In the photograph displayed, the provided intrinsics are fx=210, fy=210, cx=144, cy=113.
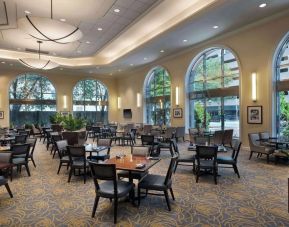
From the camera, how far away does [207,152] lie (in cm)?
501

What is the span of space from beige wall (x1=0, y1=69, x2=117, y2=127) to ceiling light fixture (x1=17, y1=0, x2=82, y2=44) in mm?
10674

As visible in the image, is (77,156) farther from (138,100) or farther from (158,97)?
(138,100)

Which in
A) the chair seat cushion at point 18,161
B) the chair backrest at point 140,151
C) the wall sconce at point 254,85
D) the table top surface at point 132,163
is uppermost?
the wall sconce at point 254,85

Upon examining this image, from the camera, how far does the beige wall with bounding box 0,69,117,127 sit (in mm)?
14766

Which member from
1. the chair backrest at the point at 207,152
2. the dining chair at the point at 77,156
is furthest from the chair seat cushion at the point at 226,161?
the dining chair at the point at 77,156

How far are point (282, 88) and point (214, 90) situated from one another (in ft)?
10.6

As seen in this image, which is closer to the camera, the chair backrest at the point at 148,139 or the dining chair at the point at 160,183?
the dining chair at the point at 160,183

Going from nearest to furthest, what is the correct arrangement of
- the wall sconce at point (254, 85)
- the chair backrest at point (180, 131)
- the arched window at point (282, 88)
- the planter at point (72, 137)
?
the arched window at point (282, 88)
the planter at point (72, 137)
the wall sconce at point (254, 85)
the chair backrest at point (180, 131)

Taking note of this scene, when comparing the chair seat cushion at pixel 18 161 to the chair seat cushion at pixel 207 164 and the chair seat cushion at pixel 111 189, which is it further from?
the chair seat cushion at pixel 207 164

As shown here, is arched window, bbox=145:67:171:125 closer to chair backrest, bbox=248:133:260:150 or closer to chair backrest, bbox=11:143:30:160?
chair backrest, bbox=248:133:260:150

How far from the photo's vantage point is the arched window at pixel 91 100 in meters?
17.6

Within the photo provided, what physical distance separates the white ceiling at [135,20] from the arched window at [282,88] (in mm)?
1534

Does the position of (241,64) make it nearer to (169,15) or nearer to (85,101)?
(169,15)

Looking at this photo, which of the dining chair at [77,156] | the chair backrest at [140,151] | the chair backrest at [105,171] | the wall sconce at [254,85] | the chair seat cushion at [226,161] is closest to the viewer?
the chair backrest at [105,171]
